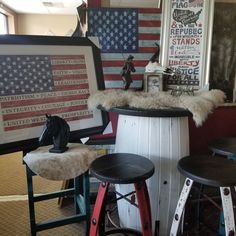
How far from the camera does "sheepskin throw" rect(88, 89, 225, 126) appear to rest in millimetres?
1498

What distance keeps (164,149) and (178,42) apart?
93 centimetres

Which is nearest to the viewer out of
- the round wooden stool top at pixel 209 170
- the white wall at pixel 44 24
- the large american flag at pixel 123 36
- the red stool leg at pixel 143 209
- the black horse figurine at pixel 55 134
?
the round wooden stool top at pixel 209 170

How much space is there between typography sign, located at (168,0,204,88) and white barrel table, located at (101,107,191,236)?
0.60 meters

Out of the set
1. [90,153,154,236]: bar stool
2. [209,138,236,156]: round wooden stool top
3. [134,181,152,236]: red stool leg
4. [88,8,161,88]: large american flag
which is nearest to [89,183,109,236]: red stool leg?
[90,153,154,236]: bar stool

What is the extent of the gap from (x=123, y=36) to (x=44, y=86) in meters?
0.86

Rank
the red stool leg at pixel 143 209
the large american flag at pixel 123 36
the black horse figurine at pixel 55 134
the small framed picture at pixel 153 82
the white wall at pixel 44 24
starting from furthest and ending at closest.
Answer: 1. the white wall at pixel 44 24
2. the large american flag at pixel 123 36
3. the small framed picture at pixel 153 82
4. the black horse figurine at pixel 55 134
5. the red stool leg at pixel 143 209

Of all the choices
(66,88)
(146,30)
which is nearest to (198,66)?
(146,30)

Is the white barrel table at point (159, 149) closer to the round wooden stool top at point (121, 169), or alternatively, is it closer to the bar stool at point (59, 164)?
the round wooden stool top at point (121, 169)

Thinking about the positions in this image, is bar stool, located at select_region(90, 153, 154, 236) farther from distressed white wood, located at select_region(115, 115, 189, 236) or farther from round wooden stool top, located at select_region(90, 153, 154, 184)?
distressed white wood, located at select_region(115, 115, 189, 236)

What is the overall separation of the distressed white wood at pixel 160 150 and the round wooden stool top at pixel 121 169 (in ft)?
0.52

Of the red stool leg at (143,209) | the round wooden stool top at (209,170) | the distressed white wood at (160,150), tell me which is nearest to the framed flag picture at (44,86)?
the distressed white wood at (160,150)

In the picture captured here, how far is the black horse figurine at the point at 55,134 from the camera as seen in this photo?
149 centimetres

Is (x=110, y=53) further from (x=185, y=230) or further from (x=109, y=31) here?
(x=185, y=230)

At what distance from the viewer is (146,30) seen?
7.30 feet
